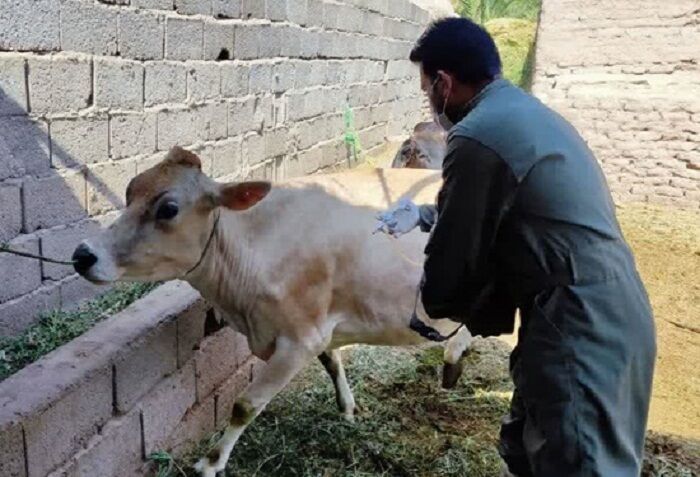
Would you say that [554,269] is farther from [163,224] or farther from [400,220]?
[163,224]

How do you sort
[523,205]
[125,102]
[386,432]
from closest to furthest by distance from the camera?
[523,205] < [386,432] < [125,102]

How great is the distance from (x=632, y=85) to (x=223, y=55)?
23.1 feet

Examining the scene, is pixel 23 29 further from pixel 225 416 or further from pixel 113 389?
pixel 225 416

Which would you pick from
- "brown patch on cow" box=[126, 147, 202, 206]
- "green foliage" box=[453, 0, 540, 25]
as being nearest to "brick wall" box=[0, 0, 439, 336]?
"brown patch on cow" box=[126, 147, 202, 206]

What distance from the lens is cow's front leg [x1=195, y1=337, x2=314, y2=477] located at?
10.8ft

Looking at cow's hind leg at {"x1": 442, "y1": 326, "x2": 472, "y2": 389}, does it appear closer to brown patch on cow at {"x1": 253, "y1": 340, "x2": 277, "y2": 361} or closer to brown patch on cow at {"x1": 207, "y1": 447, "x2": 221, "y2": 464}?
brown patch on cow at {"x1": 253, "y1": 340, "x2": 277, "y2": 361}

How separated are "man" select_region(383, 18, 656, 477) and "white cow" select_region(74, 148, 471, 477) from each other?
3.75ft

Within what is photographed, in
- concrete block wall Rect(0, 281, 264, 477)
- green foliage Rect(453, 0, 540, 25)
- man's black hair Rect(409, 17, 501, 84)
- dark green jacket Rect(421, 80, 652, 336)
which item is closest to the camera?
dark green jacket Rect(421, 80, 652, 336)

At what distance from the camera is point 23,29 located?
11.3ft

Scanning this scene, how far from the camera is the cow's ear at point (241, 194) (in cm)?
307

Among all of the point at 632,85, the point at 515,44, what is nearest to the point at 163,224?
the point at 632,85

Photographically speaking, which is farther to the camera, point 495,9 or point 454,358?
point 495,9

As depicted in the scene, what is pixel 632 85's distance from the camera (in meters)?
10.6

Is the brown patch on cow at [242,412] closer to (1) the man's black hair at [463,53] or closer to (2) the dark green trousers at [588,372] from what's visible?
(2) the dark green trousers at [588,372]
